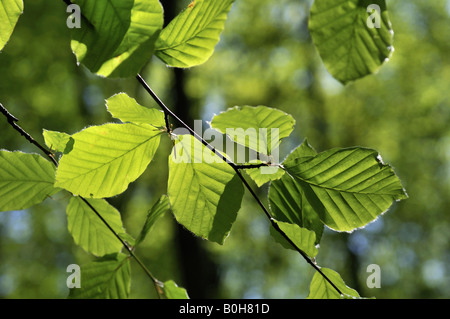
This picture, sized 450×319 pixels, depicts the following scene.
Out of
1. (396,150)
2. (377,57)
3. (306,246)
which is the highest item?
(377,57)

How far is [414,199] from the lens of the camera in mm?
7664

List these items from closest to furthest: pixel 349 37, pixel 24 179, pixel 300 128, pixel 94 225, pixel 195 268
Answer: pixel 349 37 < pixel 24 179 < pixel 94 225 < pixel 195 268 < pixel 300 128

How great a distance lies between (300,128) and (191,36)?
760cm

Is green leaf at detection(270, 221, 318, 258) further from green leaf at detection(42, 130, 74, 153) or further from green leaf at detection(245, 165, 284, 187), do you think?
green leaf at detection(42, 130, 74, 153)

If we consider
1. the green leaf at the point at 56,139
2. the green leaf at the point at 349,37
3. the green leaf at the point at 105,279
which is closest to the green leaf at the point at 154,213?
the green leaf at the point at 105,279

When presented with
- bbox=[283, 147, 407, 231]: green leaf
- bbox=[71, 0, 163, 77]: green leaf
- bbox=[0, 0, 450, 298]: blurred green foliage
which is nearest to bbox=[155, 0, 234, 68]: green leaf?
bbox=[71, 0, 163, 77]: green leaf

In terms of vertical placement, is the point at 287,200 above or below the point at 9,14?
below

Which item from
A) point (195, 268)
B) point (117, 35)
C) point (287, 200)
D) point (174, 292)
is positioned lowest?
point (195, 268)

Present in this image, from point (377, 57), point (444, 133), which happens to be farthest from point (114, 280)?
point (444, 133)

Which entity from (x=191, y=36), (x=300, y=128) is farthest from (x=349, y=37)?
(x=300, y=128)

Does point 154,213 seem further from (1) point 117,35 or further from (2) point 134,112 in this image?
(1) point 117,35

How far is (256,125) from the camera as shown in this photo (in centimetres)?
46
